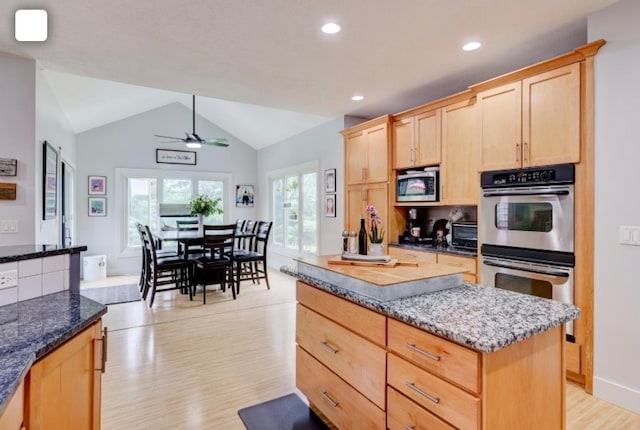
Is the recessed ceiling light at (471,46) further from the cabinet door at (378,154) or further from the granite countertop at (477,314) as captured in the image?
the granite countertop at (477,314)

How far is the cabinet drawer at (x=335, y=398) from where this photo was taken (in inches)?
63.3

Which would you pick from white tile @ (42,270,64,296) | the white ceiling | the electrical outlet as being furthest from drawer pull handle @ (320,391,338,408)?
the white ceiling

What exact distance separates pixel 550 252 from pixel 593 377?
0.88m

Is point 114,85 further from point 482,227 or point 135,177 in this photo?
point 482,227

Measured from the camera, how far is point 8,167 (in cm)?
309

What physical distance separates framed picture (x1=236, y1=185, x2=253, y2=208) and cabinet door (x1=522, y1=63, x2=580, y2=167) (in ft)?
20.2

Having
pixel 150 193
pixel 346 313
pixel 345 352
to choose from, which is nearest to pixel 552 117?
pixel 346 313

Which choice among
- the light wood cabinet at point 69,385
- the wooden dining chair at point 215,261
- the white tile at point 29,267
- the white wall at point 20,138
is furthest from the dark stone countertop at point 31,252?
the wooden dining chair at point 215,261

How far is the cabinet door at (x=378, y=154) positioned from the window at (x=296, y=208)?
4.90 ft

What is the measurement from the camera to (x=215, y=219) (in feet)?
25.1

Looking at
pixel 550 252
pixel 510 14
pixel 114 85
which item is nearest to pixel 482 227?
pixel 550 252

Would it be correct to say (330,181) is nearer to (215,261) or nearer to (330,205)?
(330,205)

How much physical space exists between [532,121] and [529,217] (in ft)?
2.47

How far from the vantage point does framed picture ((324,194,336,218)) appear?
17.4 ft
